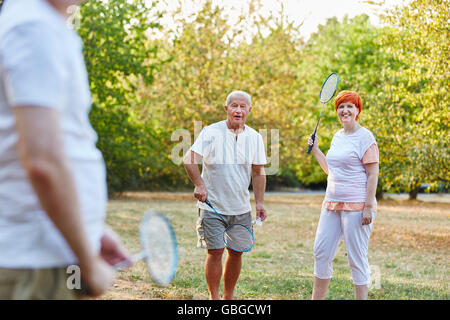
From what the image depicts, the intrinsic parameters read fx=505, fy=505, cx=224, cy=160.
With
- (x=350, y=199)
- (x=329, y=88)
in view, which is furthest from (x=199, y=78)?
(x=350, y=199)

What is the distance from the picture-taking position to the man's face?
5.13m

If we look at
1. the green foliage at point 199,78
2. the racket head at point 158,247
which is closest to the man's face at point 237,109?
the racket head at point 158,247

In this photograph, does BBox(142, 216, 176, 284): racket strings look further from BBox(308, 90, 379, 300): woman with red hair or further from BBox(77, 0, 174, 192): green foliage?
BBox(77, 0, 174, 192): green foliage

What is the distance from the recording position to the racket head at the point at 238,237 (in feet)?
16.8

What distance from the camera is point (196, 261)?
8.34 m

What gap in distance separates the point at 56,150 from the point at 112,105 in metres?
19.3

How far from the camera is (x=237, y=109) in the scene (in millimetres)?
5137

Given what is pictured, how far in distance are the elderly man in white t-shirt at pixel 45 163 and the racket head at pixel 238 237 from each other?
351 centimetres

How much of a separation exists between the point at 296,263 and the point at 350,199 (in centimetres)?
403

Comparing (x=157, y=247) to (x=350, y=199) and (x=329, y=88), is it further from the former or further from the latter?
(x=329, y=88)

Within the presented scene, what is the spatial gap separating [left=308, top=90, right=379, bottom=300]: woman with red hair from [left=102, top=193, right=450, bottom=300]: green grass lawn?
1.24 metres

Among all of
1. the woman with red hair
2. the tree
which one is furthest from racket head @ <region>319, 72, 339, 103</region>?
the tree
